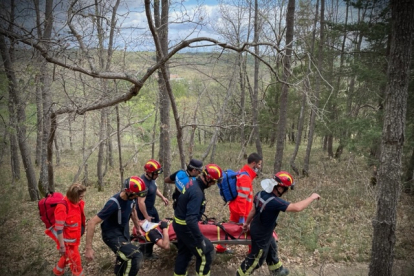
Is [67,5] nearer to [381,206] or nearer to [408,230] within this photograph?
[381,206]

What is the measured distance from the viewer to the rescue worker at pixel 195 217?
4551mm

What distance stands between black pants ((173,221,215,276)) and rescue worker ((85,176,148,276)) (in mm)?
735

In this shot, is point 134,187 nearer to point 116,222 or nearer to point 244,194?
point 116,222

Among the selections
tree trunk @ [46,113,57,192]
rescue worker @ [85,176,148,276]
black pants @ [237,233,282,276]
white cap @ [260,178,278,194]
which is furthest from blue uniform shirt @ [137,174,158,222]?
white cap @ [260,178,278,194]

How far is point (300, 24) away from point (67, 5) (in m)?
16.6

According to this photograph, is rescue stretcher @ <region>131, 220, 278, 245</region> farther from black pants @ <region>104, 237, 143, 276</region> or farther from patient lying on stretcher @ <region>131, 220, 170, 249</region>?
black pants @ <region>104, 237, 143, 276</region>

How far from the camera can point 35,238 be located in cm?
797

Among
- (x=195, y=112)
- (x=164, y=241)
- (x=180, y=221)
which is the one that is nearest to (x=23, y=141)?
(x=195, y=112)

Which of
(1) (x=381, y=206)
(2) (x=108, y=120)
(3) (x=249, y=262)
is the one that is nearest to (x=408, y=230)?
(1) (x=381, y=206)

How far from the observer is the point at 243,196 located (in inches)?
241

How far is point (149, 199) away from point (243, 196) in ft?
7.17

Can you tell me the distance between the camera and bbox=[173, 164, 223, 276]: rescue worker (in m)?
4.55

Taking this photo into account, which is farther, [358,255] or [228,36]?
[228,36]

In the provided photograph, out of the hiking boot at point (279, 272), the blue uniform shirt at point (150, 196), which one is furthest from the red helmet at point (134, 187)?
the hiking boot at point (279, 272)
